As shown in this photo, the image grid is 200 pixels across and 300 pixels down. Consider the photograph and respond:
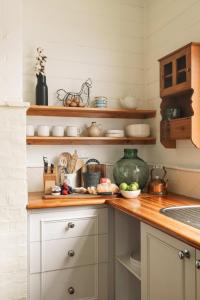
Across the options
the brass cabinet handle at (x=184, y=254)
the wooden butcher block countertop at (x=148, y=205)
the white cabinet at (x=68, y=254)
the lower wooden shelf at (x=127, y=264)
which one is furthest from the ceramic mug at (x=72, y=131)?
the brass cabinet handle at (x=184, y=254)

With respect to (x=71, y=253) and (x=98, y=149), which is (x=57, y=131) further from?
(x=71, y=253)

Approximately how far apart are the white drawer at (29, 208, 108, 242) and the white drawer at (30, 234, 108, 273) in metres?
0.04

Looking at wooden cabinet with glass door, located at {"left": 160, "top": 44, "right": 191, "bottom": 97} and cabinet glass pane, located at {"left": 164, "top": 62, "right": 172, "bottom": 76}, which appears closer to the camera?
wooden cabinet with glass door, located at {"left": 160, "top": 44, "right": 191, "bottom": 97}

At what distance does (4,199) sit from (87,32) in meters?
1.70

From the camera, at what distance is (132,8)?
298cm

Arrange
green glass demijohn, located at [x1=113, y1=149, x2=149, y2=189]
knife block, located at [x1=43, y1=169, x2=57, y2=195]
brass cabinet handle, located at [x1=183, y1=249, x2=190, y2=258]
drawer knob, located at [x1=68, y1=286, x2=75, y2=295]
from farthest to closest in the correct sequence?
green glass demijohn, located at [x1=113, y1=149, x2=149, y2=189] < knife block, located at [x1=43, y1=169, x2=57, y2=195] < drawer knob, located at [x1=68, y1=286, x2=75, y2=295] < brass cabinet handle, located at [x1=183, y1=249, x2=190, y2=258]

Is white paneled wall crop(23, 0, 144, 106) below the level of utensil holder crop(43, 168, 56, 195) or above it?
above

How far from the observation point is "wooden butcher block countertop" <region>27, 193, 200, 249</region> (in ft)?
4.75

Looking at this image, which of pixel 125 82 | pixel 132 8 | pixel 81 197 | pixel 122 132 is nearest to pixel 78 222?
pixel 81 197

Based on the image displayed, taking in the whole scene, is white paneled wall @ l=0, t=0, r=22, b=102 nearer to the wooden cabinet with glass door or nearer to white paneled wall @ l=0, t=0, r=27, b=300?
white paneled wall @ l=0, t=0, r=27, b=300

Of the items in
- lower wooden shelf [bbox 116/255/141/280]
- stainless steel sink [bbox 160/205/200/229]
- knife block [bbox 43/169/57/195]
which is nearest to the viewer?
stainless steel sink [bbox 160/205/200/229]

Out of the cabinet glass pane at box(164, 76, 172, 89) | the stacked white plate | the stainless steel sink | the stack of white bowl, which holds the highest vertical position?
the cabinet glass pane at box(164, 76, 172, 89)

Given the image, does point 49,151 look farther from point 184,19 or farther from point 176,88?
point 184,19

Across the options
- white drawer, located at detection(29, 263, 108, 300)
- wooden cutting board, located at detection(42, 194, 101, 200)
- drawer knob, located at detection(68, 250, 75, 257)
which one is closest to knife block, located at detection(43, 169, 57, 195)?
wooden cutting board, located at detection(42, 194, 101, 200)
